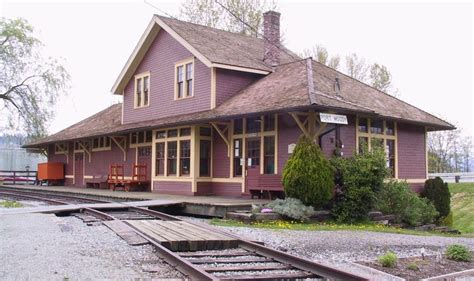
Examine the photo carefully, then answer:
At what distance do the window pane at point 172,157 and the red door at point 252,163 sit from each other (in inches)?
153

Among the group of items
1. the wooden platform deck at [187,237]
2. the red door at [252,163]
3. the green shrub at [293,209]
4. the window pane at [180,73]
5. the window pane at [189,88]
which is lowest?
the wooden platform deck at [187,237]

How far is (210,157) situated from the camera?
18.9 metres

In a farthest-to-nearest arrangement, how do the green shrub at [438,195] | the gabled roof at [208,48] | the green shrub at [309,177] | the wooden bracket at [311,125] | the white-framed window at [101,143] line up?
the white-framed window at [101,143], the gabled roof at [208,48], the green shrub at [438,195], the wooden bracket at [311,125], the green shrub at [309,177]

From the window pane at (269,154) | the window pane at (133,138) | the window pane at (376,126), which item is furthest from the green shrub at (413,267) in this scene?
the window pane at (133,138)

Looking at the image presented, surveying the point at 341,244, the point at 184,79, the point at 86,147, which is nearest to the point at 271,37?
the point at 184,79

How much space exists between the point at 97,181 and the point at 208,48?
422 inches

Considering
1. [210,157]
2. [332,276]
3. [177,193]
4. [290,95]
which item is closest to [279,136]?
[290,95]

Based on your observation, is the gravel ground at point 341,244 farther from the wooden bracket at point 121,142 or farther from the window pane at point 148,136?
the wooden bracket at point 121,142

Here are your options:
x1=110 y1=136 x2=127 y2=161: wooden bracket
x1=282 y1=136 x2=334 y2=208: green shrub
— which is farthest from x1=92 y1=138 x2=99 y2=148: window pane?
x1=282 y1=136 x2=334 y2=208: green shrub

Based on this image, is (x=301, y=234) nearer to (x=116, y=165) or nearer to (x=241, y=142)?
(x=241, y=142)

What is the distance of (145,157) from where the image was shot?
74.1 ft

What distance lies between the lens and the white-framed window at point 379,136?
16395mm

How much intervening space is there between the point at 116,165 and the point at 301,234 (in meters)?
15.9

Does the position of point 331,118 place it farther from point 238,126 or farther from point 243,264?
point 243,264
